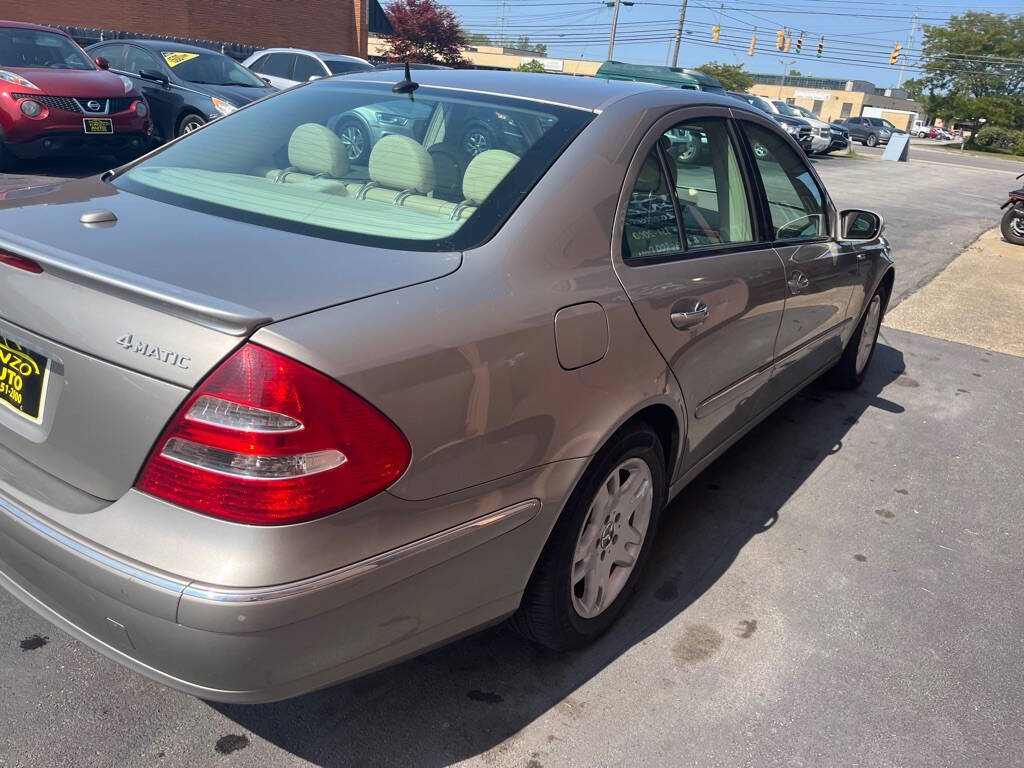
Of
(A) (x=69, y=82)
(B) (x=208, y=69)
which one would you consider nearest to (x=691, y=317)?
(A) (x=69, y=82)

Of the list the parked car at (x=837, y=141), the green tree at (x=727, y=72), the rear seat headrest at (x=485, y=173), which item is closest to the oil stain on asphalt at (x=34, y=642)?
the rear seat headrest at (x=485, y=173)

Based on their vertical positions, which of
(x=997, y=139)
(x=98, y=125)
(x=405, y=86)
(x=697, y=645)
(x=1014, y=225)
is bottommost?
(x=997, y=139)

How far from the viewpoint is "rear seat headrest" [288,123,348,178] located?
267 centimetres

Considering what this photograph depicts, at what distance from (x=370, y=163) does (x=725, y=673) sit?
192cm

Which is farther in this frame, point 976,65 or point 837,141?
point 976,65

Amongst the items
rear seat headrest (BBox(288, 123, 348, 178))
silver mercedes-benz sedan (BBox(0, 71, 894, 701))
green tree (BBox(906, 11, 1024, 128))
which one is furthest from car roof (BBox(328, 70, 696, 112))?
green tree (BBox(906, 11, 1024, 128))

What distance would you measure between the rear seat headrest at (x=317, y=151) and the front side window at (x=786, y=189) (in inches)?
63.8

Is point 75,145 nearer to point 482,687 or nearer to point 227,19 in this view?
point 482,687

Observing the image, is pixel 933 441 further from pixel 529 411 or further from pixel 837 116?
pixel 837 116

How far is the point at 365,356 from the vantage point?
66.5 inches

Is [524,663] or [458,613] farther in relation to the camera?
→ [524,663]

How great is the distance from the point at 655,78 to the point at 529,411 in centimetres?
1208

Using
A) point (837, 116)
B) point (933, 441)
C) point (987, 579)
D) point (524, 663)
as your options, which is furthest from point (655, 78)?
point (837, 116)

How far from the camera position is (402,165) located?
256 cm
